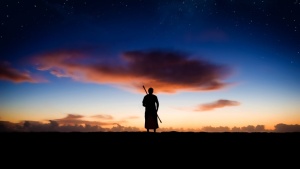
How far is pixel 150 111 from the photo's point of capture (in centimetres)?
1390

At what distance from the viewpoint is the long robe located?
13719mm

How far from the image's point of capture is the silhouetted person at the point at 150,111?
13.7m
